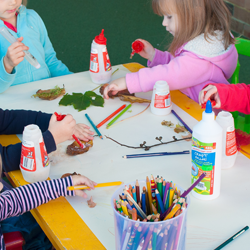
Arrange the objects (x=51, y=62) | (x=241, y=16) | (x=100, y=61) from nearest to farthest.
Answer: (x=100, y=61)
(x=51, y=62)
(x=241, y=16)

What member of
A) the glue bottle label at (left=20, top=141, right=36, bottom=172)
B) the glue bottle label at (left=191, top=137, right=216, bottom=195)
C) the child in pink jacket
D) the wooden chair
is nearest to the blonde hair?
the child in pink jacket

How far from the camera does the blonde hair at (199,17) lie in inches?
43.7

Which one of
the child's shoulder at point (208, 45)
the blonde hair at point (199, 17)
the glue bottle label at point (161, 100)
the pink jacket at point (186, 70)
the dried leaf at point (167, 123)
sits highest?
the blonde hair at point (199, 17)

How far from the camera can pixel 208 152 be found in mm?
648

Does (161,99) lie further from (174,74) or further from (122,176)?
(122,176)

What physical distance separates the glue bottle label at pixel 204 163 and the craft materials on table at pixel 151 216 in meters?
0.13

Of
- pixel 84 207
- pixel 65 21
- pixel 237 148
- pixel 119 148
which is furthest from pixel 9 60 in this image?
pixel 65 21

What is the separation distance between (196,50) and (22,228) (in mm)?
816

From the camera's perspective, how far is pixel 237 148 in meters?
0.84

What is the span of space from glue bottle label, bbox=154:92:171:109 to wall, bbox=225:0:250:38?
2261 millimetres

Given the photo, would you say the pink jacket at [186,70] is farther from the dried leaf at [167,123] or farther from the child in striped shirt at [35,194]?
the child in striped shirt at [35,194]

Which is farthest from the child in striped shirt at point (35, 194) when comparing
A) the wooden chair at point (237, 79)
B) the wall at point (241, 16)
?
the wall at point (241, 16)

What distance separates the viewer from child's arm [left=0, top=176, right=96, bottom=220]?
699 millimetres

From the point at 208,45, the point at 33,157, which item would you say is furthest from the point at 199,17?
the point at 33,157
